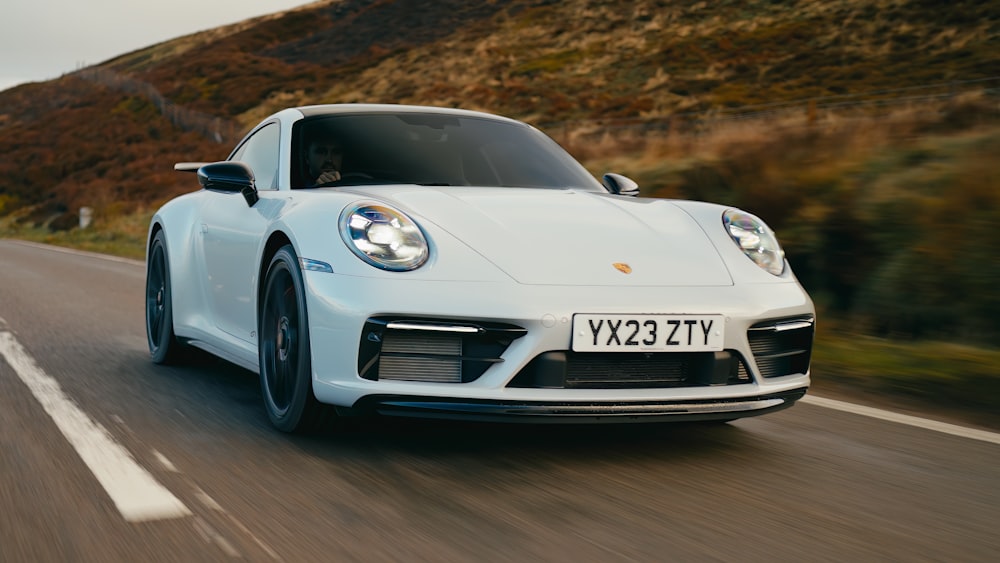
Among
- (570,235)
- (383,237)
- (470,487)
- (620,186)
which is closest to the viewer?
(470,487)

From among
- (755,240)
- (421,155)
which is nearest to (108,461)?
(421,155)

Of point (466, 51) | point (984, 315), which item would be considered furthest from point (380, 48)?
point (984, 315)

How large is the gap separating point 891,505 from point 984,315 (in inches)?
152

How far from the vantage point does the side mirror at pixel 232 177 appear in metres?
4.70

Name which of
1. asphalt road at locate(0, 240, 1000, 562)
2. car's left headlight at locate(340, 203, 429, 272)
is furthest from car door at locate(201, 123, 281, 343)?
car's left headlight at locate(340, 203, 429, 272)

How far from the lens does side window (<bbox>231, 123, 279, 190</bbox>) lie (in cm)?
502

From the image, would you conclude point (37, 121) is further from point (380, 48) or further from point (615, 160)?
point (615, 160)

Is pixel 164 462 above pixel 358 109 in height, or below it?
below

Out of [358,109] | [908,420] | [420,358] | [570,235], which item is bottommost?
[908,420]

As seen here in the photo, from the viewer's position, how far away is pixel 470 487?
11.2ft

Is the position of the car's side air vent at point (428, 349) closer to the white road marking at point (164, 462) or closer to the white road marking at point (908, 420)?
the white road marking at point (164, 462)

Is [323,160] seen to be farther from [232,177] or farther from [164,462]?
[164,462]

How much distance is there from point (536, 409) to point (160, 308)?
326 cm

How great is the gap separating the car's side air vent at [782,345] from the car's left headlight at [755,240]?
0.79 feet
